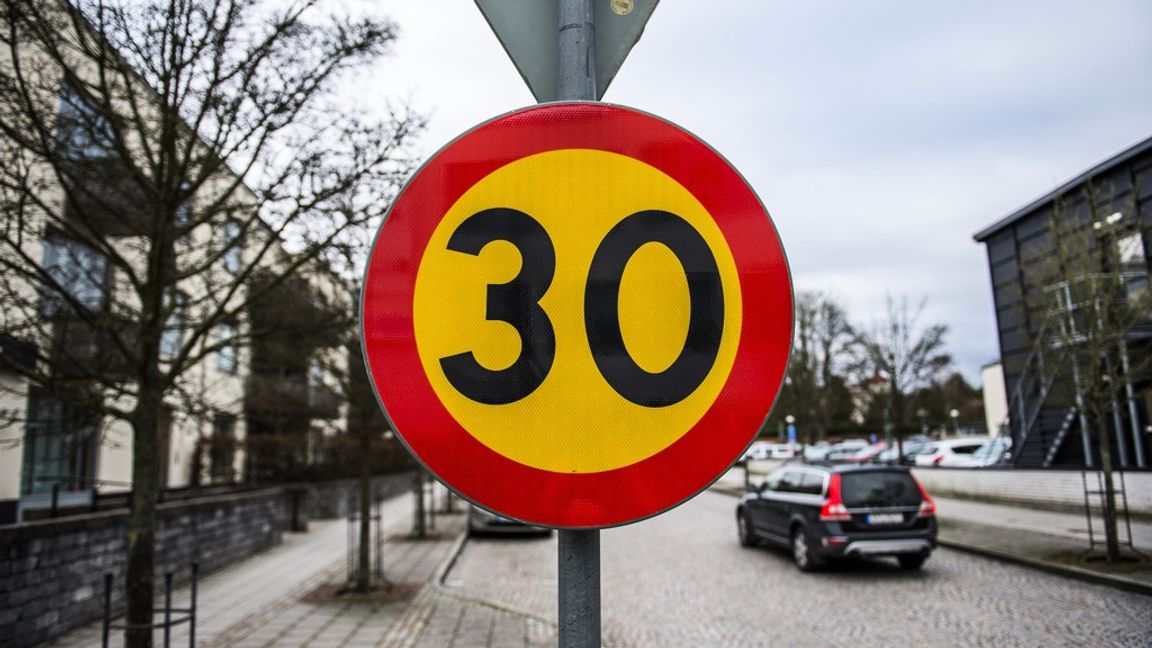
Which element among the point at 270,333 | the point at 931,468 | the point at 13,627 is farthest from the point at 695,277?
the point at 931,468

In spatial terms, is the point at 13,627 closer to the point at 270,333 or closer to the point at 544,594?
the point at 270,333

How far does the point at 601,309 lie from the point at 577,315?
4 centimetres

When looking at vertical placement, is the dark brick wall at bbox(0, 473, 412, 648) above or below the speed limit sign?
below

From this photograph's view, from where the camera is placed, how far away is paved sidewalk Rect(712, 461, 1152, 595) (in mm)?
10609

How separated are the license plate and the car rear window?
164mm

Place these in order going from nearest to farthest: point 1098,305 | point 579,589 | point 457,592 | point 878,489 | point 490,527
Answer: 1. point 579,589
2. point 457,592
3. point 1098,305
4. point 878,489
5. point 490,527

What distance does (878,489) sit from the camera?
12.3 m

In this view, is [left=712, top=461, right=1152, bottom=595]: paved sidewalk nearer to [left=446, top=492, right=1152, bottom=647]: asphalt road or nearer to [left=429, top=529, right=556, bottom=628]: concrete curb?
[left=446, top=492, right=1152, bottom=647]: asphalt road

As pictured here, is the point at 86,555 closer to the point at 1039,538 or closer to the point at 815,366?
the point at 1039,538

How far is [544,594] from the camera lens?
11.2 metres

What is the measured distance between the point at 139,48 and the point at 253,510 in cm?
1202

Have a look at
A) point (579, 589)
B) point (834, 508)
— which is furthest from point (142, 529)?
point (834, 508)

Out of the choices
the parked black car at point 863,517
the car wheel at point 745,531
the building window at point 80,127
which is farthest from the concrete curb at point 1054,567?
the building window at point 80,127

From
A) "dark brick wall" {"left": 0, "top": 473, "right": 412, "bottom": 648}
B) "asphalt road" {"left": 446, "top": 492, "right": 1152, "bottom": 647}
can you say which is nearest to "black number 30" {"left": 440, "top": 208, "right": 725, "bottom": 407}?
"asphalt road" {"left": 446, "top": 492, "right": 1152, "bottom": 647}
